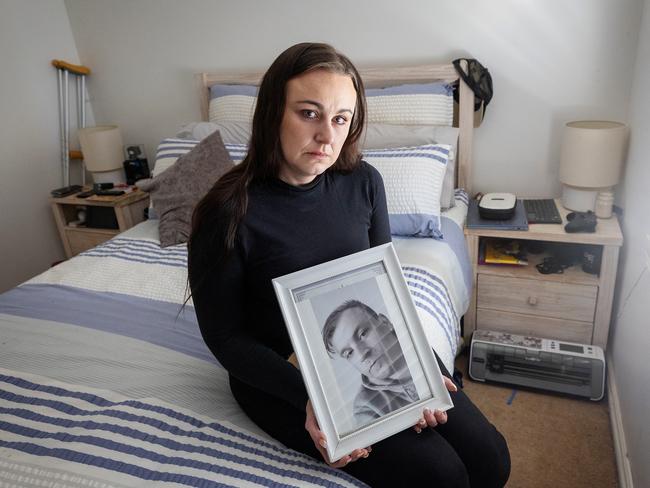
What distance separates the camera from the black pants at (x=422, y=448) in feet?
3.08

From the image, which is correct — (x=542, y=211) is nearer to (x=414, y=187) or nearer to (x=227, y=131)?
(x=414, y=187)

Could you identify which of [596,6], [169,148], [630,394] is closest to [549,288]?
[630,394]

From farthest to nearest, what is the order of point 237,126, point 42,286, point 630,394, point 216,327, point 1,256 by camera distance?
point 1,256 → point 237,126 → point 42,286 → point 630,394 → point 216,327

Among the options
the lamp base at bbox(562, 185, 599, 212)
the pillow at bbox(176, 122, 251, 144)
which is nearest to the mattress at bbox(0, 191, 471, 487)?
the lamp base at bbox(562, 185, 599, 212)

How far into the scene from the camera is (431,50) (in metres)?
2.19

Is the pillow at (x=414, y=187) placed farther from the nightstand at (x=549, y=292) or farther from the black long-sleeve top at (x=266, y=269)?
the black long-sleeve top at (x=266, y=269)

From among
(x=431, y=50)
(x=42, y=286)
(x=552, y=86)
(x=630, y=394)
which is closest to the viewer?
(x=630, y=394)

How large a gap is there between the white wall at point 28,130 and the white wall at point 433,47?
0.20 meters

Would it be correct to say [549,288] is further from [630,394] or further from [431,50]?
[431,50]

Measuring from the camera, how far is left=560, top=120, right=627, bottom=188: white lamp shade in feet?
5.83

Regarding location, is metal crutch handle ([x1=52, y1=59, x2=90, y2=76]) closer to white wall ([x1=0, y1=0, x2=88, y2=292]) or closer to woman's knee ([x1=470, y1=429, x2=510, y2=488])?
white wall ([x1=0, y1=0, x2=88, y2=292])

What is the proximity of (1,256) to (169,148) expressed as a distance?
4.10 feet

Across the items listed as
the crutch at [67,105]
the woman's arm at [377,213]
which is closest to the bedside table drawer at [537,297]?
the woman's arm at [377,213]

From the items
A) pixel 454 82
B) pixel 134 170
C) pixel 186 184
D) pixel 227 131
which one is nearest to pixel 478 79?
pixel 454 82
